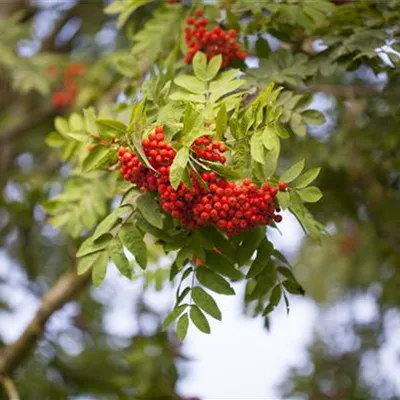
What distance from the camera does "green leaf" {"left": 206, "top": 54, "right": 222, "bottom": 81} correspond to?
2035 mm

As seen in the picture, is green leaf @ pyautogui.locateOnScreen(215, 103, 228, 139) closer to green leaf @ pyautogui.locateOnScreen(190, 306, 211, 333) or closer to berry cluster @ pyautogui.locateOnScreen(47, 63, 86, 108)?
green leaf @ pyautogui.locateOnScreen(190, 306, 211, 333)

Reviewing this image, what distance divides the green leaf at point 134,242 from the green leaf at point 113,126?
0.77 ft

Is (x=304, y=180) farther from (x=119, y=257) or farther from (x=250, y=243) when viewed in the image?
(x=119, y=257)

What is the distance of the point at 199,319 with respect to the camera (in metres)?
1.92

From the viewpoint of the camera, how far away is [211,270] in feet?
6.54

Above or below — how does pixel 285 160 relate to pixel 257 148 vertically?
below

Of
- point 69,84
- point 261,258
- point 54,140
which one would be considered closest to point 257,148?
point 261,258

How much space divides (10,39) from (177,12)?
4.80 ft

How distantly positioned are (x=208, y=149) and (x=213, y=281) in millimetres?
373

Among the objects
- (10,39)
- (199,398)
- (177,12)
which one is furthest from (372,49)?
(10,39)

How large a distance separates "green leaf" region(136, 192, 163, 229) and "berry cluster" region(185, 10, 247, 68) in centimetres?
53

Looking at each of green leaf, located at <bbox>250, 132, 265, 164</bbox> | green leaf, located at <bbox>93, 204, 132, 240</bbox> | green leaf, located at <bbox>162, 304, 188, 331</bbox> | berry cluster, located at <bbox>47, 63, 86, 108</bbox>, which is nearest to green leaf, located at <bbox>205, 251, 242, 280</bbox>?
green leaf, located at <bbox>162, 304, 188, 331</bbox>

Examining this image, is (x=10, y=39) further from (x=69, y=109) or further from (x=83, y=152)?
(x=83, y=152)

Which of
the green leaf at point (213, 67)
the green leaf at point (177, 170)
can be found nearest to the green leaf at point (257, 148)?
the green leaf at point (177, 170)
